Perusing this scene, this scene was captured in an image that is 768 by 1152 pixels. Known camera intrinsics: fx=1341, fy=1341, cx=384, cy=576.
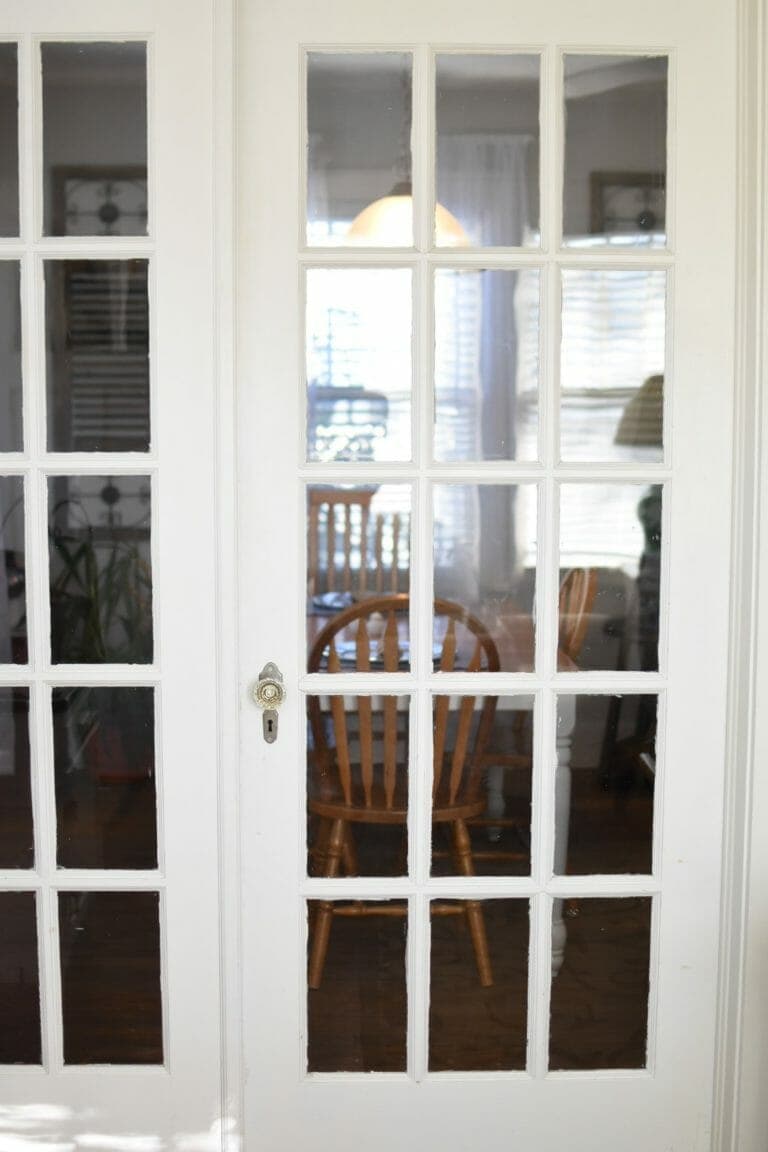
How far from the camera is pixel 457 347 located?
95.6 inches

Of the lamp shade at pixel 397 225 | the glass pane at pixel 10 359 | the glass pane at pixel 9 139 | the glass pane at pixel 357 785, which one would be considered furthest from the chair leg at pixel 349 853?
the glass pane at pixel 9 139

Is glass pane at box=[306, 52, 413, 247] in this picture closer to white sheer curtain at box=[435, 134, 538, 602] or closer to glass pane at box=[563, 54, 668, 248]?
white sheer curtain at box=[435, 134, 538, 602]

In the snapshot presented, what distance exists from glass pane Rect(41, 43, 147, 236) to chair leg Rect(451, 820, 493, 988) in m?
1.24

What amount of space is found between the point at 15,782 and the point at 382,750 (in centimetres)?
68

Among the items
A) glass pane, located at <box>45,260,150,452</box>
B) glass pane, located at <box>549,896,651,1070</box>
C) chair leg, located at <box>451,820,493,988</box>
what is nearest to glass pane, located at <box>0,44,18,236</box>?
glass pane, located at <box>45,260,150,452</box>

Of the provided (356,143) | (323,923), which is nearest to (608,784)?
(323,923)

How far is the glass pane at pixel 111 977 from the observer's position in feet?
8.20

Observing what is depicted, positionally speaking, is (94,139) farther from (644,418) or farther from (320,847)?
(320,847)

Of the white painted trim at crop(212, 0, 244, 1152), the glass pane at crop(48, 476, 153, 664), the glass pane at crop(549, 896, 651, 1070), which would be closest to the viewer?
the white painted trim at crop(212, 0, 244, 1152)

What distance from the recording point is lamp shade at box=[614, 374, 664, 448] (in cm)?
243

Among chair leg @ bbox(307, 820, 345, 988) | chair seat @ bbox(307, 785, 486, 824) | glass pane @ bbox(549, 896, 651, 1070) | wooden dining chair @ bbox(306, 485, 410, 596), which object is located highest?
wooden dining chair @ bbox(306, 485, 410, 596)

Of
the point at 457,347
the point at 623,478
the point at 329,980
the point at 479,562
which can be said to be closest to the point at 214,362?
the point at 457,347

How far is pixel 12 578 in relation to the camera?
2443mm

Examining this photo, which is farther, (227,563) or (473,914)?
(473,914)
